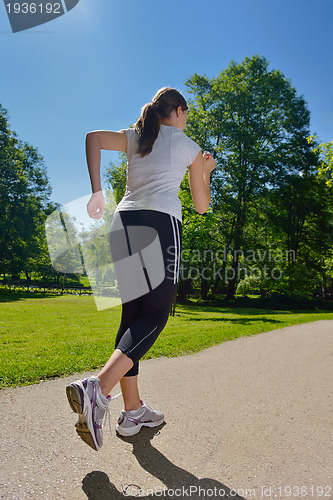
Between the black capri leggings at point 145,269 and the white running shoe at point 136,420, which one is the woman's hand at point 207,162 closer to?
the black capri leggings at point 145,269

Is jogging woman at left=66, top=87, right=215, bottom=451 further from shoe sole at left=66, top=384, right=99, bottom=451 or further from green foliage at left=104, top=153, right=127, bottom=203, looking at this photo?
green foliage at left=104, top=153, right=127, bottom=203

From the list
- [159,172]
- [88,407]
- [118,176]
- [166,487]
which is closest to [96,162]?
[159,172]

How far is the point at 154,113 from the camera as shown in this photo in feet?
7.01

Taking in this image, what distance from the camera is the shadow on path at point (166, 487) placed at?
60.2 inches

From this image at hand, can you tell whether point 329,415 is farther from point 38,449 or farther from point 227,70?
point 227,70

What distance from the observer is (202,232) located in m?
15.1

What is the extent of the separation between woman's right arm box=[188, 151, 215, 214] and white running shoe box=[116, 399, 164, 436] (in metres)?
1.44

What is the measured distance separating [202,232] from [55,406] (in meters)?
12.9

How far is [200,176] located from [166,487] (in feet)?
5.73

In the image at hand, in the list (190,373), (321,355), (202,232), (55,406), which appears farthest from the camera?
(202,232)

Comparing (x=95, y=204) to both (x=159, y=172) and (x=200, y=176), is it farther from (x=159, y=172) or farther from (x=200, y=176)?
(x=200, y=176)

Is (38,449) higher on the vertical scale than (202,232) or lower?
lower

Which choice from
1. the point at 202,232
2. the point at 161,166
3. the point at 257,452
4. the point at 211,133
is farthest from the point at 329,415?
the point at 211,133

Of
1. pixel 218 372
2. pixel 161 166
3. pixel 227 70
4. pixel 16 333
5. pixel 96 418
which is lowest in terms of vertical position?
pixel 16 333
